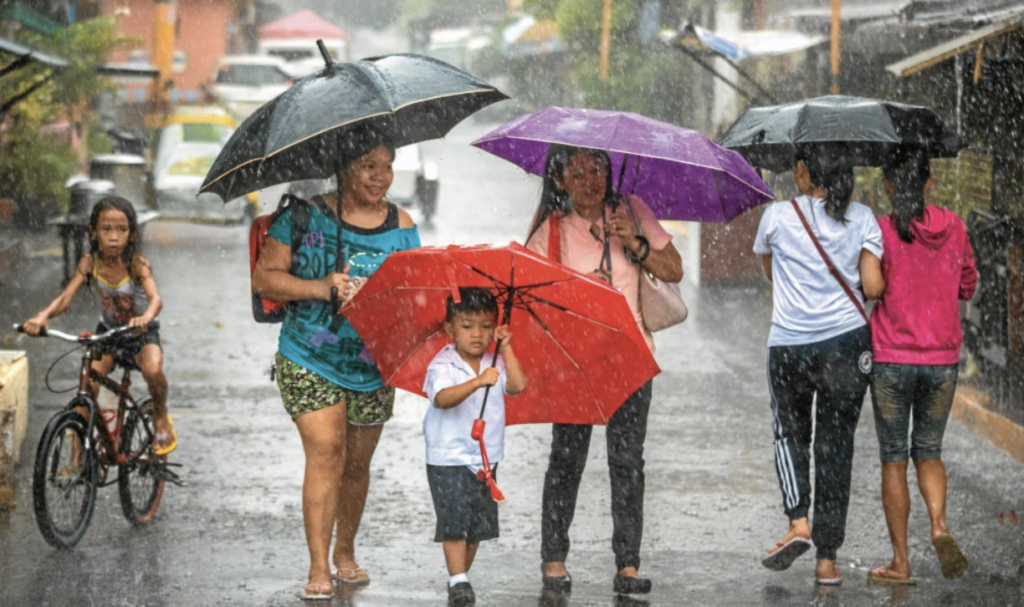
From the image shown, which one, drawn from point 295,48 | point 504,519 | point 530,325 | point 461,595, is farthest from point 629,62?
point 461,595

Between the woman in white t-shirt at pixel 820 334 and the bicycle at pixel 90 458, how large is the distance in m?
2.93

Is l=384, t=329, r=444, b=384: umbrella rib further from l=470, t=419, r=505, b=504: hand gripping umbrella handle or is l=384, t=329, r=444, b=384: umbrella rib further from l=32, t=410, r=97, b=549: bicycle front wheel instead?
l=32, t=410, r=97, b=549: bicycle front wheel

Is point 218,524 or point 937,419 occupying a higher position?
point 937,419

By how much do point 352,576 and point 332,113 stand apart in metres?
1.93

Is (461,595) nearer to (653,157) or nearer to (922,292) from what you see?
(653,157)

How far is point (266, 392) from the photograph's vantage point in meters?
10.5

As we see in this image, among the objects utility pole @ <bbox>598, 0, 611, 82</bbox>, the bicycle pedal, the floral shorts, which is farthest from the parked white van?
the floral shorts

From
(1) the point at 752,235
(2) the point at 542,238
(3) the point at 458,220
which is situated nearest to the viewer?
(2) the point at 542,238

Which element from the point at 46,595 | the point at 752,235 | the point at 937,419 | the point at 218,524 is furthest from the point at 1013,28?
the point at 752,235

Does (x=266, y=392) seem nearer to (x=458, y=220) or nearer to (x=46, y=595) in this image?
(x=46, y=595)

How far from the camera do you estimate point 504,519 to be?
7.24 meters

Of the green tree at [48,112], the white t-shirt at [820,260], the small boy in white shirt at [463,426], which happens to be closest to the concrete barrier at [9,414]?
the small boy in white shirt at [463,426]

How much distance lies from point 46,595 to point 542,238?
7.96ft

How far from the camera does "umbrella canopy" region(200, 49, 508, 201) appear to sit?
5.09 metres
